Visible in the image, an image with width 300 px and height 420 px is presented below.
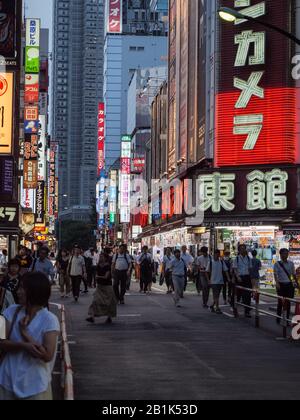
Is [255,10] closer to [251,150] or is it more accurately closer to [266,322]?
[251,150]

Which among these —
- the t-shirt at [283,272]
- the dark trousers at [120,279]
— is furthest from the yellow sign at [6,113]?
the t-shirt at [283,272]

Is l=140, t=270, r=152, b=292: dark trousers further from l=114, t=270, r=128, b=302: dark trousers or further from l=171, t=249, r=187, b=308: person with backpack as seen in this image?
l=171, t=249, r=187, b=308: person with backpack

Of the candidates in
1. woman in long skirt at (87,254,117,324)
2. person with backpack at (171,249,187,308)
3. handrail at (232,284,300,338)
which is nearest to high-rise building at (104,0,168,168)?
person with backpack at (171,249,187,308)

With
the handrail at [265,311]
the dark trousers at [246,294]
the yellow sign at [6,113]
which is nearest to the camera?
the handrail at [265,311]

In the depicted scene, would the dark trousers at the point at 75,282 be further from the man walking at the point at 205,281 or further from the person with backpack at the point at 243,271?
the person with backpack at the point at 243,271

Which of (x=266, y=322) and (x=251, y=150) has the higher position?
(x=251, y=150)

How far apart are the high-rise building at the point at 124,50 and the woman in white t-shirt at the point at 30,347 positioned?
520 ft

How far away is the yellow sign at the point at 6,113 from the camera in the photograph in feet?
130

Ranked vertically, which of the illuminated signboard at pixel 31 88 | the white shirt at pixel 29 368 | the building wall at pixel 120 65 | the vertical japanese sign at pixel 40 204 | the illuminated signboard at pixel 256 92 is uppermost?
the building wall at pixel 120 65

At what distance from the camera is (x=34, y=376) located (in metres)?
5.89

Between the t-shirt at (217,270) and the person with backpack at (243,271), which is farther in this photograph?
the t-shirt at (217,270)

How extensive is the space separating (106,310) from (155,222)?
5408 centimetres

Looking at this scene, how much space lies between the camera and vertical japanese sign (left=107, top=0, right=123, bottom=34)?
177375 millimetres

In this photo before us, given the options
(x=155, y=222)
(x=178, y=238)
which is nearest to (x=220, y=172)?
(x=178, y=238)
